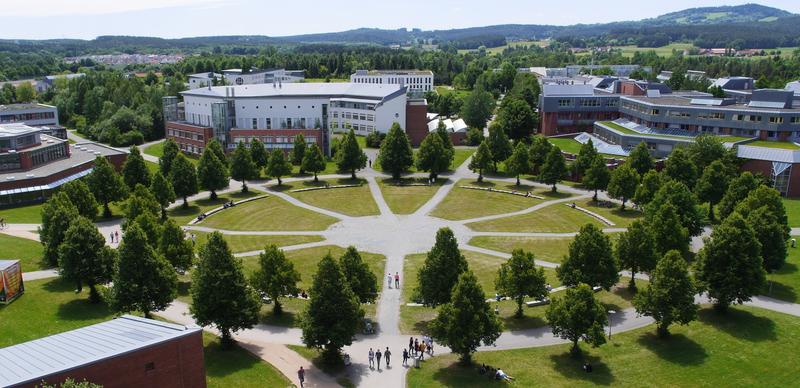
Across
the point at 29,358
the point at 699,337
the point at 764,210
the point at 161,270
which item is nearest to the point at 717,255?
the point at 699,337

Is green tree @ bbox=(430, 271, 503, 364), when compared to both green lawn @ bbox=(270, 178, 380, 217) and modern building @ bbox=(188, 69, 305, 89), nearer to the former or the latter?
green lawn @ bbox=(270, 178, 380, 217)

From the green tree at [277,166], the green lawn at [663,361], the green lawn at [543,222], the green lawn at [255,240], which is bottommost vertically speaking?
the green lawn at [663,361]

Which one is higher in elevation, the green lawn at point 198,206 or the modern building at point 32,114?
the modern building at point 32,114

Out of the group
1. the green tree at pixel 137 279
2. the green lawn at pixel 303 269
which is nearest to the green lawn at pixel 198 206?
the green lawn at pixel 303 269

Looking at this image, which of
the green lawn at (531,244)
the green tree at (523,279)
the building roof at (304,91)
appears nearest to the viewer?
the green tree at (523,279)

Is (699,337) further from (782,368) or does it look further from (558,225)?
(558,225)

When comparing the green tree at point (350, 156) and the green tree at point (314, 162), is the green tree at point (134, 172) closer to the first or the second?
the green tree at point (314, 162)

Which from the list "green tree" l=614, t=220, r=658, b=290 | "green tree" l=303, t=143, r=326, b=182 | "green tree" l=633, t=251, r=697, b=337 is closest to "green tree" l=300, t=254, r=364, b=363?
"green tree" l=633, t=251, r=697, b=337
